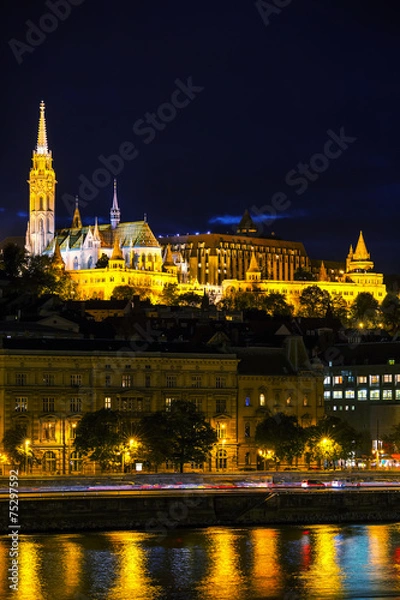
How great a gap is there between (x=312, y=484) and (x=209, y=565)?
18.8 metres

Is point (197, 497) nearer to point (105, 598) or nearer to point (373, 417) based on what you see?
point (105, 598)

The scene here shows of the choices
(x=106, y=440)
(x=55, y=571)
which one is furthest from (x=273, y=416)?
(x=55, y=571)

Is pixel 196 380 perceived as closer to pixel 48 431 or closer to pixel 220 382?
pixel 220 382

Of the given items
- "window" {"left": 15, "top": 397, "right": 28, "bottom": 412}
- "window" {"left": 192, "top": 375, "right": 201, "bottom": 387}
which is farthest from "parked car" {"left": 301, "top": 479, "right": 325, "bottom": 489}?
"window" {"left": 192, "top": 375, "right": 201, "bottom": 387}

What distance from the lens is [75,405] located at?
103625 mm

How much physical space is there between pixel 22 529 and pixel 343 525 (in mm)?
15429

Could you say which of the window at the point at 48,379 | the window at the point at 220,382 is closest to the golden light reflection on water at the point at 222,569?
the window at the point at 48,379

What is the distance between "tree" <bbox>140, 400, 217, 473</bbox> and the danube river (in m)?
18.7

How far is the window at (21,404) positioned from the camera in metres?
101

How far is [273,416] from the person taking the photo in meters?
109

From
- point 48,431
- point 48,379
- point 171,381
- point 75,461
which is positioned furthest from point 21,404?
point 171,381

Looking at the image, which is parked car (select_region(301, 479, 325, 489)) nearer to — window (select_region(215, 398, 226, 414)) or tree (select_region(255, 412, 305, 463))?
tree (select_region(255, 412, 305, 463))

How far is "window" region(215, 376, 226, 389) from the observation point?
109438mm

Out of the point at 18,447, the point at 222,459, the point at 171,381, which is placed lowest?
the point at 222,459
